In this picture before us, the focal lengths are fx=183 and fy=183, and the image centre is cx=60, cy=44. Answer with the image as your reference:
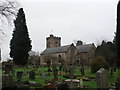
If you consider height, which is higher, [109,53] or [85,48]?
[85,48]

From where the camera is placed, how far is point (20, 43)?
35.3 metres

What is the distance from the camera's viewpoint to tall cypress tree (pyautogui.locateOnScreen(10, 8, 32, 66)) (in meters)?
34.9

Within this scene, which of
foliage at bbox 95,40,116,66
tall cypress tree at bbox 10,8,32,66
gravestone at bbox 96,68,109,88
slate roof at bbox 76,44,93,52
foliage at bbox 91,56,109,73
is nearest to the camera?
gravestone at bbox 96,68,109,88

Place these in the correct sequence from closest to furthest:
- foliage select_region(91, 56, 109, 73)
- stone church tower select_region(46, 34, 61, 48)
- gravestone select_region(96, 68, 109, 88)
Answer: gravestone select_region(96, 68, 109, 88) < foliage select_region(91, 56, 109, 73) < stone church tower select_region(46, 34, 61, 48)

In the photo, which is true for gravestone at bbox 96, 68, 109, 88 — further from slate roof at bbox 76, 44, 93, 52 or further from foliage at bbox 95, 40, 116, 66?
slate roof at bbox 76, 44, 93, 52

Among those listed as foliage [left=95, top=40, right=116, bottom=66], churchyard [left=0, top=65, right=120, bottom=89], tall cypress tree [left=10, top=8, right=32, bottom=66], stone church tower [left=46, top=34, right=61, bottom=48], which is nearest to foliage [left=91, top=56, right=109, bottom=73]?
churchyard [left=0, top=65, right=120, bottom=89]

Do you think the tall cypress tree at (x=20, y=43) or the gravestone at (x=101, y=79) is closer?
the gravestone at (x=101, y=79)

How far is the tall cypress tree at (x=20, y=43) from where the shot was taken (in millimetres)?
34906

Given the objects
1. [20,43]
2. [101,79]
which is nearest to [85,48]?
[20,43]

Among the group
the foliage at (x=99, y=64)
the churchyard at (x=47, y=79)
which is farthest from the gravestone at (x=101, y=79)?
the foliage at (x=99, y=64)

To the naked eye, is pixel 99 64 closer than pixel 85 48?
Yes

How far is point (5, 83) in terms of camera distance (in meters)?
14.2

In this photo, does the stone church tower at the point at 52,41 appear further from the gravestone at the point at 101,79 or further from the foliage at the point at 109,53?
the gravestone at the point at 101,79

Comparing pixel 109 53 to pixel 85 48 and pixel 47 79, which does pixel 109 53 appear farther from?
pixel 85 48
